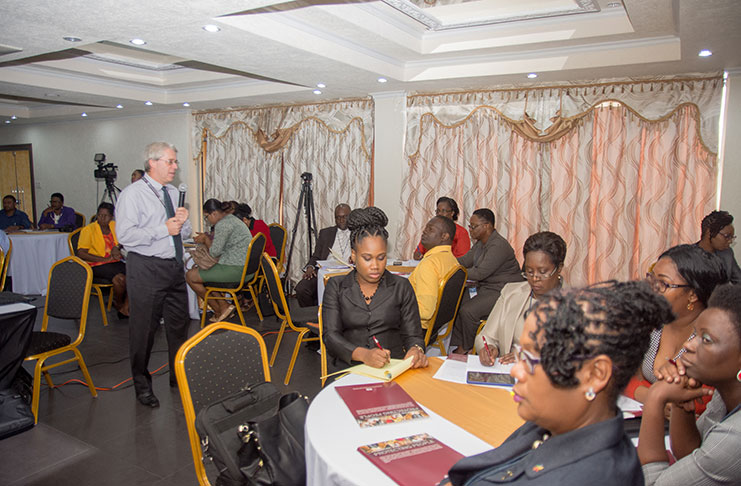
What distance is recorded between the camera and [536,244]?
2.54 meters

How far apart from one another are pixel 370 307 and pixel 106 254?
474cm

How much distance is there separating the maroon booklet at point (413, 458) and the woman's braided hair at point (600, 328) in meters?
0.53

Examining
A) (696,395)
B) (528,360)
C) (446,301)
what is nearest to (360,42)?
(446,301)

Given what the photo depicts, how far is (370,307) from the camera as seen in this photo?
2.47 m

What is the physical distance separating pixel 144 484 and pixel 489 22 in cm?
447

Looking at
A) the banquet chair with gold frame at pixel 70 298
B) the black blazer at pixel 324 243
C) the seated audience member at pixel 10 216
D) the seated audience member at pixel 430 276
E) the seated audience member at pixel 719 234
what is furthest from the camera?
the seated audience member at pixel 10 216

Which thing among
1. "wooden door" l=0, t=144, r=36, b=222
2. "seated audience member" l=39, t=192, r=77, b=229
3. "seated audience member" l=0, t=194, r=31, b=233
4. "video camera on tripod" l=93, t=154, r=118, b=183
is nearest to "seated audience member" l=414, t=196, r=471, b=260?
"video camera on tripod" l=93, t=154, r=118, b=183

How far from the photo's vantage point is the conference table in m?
1.34

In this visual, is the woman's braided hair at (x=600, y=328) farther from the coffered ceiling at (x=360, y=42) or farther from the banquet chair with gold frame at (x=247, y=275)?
the banquet chair with gold frame at (x=247, y=275)

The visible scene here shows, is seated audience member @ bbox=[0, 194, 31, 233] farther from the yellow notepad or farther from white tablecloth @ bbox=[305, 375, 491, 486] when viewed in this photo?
white tablecloth @ bbox=[305, 375, 491, 486]

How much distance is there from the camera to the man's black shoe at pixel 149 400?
11.2 ft

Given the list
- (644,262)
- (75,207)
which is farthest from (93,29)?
(75,207)

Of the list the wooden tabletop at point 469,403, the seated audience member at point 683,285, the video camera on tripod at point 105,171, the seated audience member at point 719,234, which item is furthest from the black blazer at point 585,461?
the video camera on tripod at point 105,171

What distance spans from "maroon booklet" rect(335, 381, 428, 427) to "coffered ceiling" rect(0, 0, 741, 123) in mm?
2564
